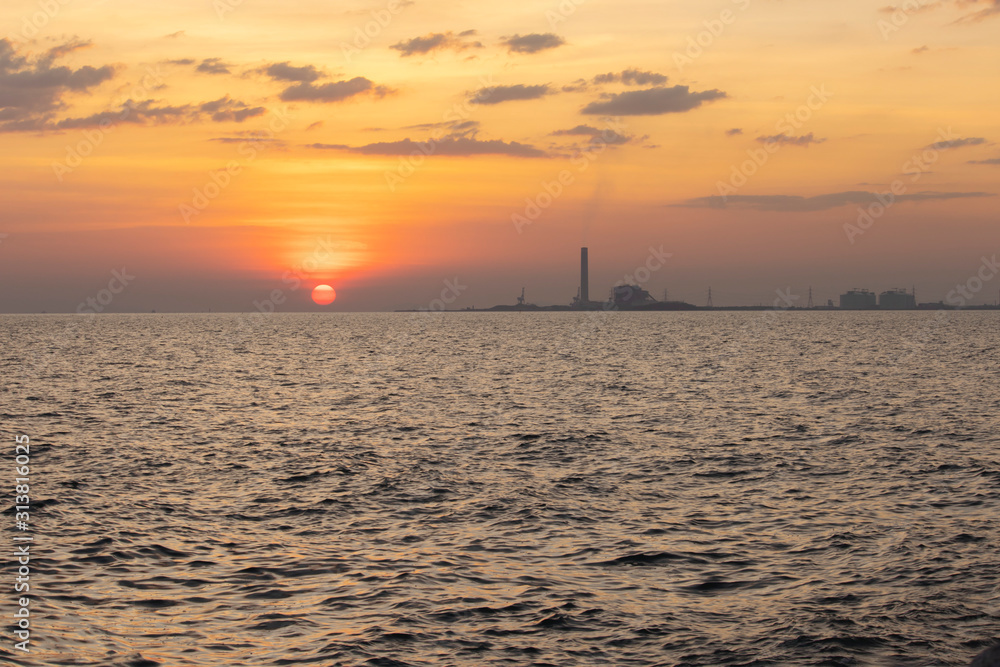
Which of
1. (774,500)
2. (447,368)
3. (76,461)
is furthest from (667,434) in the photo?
(447,368)

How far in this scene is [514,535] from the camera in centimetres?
2241

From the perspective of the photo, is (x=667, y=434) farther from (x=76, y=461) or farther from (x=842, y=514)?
(x=76, y=461)

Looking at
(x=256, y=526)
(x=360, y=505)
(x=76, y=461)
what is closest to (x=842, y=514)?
(x=360, y=505)

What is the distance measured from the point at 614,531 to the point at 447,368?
68.4 metres

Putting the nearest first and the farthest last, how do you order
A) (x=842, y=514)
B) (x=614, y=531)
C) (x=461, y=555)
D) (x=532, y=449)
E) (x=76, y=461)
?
(x=461, y=555) < (x=614, y=531) < (x=842, y=514) < (x=76, y=461) < (x=532, y=449)

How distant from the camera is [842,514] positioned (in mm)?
24297

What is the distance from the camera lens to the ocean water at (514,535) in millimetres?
15398

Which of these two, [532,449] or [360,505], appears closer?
[360,505]

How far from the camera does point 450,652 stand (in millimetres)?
14914

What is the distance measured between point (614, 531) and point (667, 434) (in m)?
19.0

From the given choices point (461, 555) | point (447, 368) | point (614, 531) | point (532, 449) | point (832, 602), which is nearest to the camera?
point (832, 602)

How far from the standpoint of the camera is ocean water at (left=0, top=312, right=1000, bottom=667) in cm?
1540

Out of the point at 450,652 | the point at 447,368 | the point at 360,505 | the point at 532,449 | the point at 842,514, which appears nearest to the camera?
the point at 450,652

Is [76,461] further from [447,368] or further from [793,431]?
[447,368]
